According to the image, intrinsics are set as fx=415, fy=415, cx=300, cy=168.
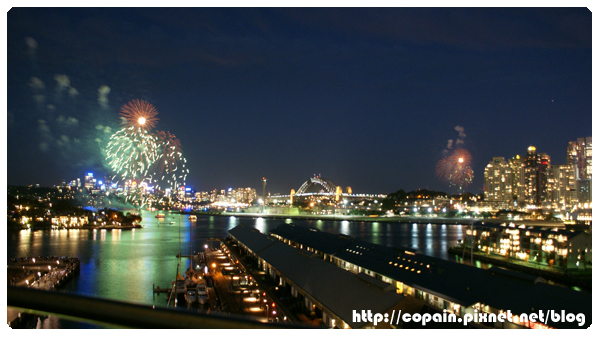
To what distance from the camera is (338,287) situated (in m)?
3.09

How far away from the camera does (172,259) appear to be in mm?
7371

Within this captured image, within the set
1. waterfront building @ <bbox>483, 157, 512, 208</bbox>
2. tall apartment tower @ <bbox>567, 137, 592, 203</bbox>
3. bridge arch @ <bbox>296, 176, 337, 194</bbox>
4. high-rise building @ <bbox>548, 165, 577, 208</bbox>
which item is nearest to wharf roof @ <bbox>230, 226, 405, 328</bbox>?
tall apartment tower @ <bbox>567, 137, 592, 203</bbox>

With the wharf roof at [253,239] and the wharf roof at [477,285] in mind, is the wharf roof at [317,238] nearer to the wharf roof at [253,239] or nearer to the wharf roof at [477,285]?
the wharf roof at [253,239]

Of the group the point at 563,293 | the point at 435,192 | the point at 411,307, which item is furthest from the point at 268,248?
the point at 435,192

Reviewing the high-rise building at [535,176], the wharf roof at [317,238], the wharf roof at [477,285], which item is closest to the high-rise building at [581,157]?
the high-rise building at [535,176]

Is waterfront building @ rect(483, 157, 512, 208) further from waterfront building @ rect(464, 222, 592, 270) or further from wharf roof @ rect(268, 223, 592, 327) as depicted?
wharf roof @ rect(268, 223, 592, 327)

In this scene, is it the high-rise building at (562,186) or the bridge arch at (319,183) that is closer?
the high-rise building at (562,186)

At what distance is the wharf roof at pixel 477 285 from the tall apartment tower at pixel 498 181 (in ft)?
87.0

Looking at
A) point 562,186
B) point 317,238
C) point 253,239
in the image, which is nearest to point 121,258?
point 253,239

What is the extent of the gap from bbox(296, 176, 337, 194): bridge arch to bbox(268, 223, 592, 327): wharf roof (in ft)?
117

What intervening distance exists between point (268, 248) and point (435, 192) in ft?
111

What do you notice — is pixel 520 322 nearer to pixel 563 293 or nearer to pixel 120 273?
pixel 563 293

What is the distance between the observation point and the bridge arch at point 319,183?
4044 cm
